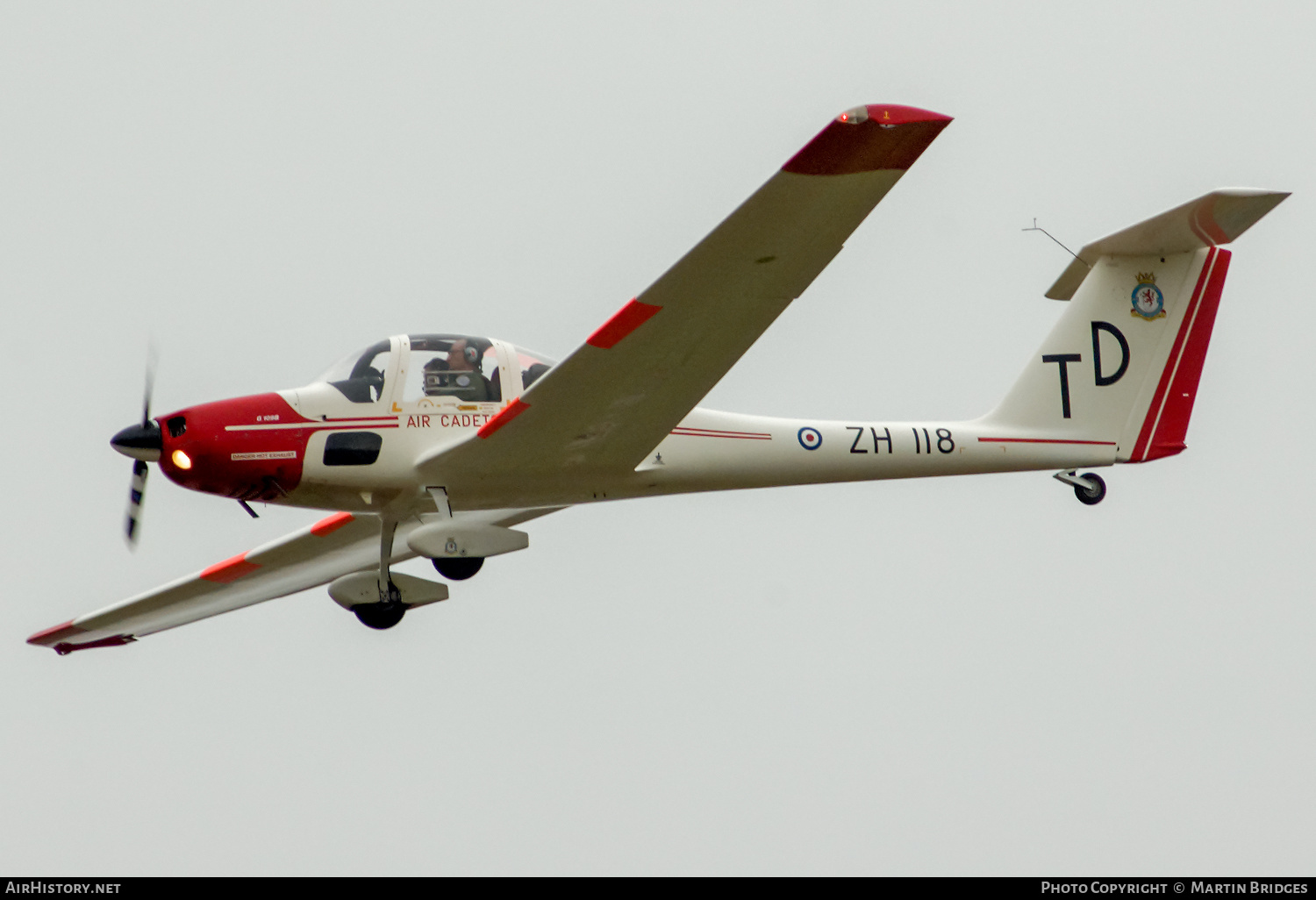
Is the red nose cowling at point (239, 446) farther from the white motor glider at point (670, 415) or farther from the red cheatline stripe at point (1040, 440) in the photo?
the red cheatline stripe at point (1040, 440)

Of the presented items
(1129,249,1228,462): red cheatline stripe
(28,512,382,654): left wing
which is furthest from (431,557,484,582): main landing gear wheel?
(1129,249,1228,462): red cheatline stripe

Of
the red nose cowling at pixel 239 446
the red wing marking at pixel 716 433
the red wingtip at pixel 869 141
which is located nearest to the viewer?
the red wingtip at pixel 869 141

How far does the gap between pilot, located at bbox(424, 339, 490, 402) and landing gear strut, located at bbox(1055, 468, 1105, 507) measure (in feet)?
16.5

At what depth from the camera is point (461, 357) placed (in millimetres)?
10953

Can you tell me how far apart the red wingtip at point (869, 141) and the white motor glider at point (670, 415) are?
1 cm

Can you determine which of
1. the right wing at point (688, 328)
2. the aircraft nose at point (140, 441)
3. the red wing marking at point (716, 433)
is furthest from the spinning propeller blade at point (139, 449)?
the red wing marking at point (716, 433)

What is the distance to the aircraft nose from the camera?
33.4 feet

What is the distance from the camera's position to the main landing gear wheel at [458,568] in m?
11.9

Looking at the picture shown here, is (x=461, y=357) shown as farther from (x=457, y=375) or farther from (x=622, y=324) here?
(x=622, y=324)

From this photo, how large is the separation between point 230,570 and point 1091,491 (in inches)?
310

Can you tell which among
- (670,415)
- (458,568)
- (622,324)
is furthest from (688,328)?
(458,568)

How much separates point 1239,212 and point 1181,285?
1607 millimetres

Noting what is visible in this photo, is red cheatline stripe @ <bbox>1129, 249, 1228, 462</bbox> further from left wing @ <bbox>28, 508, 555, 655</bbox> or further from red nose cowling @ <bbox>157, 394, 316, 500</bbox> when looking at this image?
red nose cowling @ <bbox>157, 394, 316, 500</bbox>
